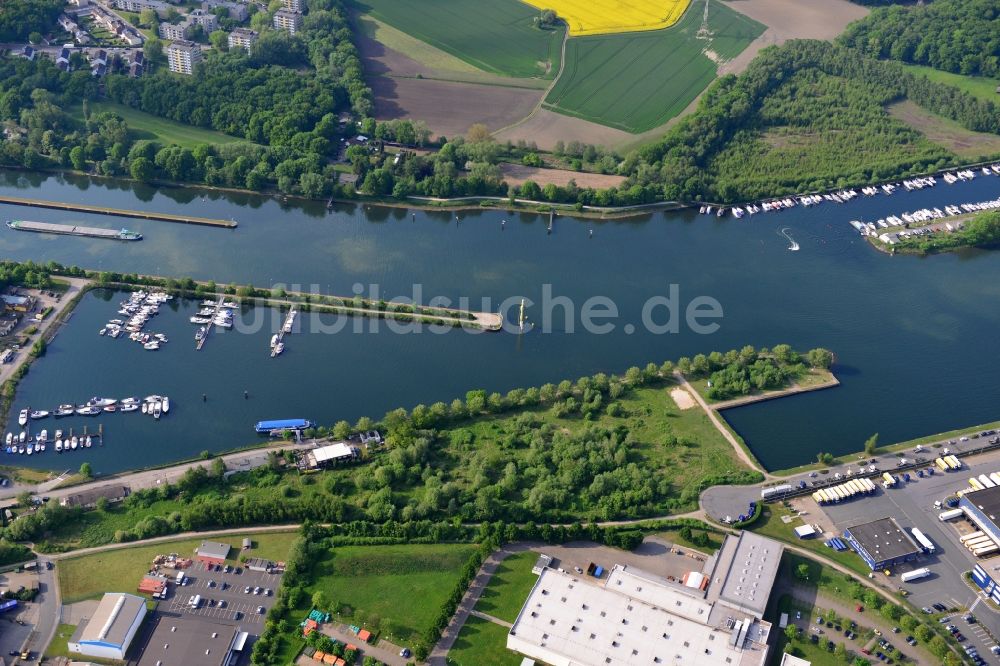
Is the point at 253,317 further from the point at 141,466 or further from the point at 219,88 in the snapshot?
the point at 219,88

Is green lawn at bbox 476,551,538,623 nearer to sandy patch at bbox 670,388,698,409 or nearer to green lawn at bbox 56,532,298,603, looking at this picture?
green lawn at bbox 56,532,298,603

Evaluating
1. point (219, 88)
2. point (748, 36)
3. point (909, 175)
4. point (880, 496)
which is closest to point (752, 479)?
point (880, 496)

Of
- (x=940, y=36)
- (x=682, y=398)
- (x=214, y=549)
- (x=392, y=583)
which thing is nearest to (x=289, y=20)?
(x=682, y=398)

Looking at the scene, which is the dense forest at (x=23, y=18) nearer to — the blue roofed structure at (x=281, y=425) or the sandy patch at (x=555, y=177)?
the sandy patch at (x=555, y=177)

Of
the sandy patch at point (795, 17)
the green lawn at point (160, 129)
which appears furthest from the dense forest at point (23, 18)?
the sandy patch at point (795, 17)

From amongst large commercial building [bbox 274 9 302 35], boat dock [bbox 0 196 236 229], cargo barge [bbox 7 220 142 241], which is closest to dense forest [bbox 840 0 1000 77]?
large commercial building [bbox 274 9 302 35]

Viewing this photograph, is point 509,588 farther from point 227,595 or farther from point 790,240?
point 790,240

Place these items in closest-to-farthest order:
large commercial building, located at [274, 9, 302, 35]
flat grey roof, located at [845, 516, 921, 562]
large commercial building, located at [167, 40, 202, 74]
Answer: flat grey roof, located at [845, 516, 921, 562] < large commercial building, located at [167, 40, 202, 74] < large commercial building, located at [274, 9, 302, 35]
